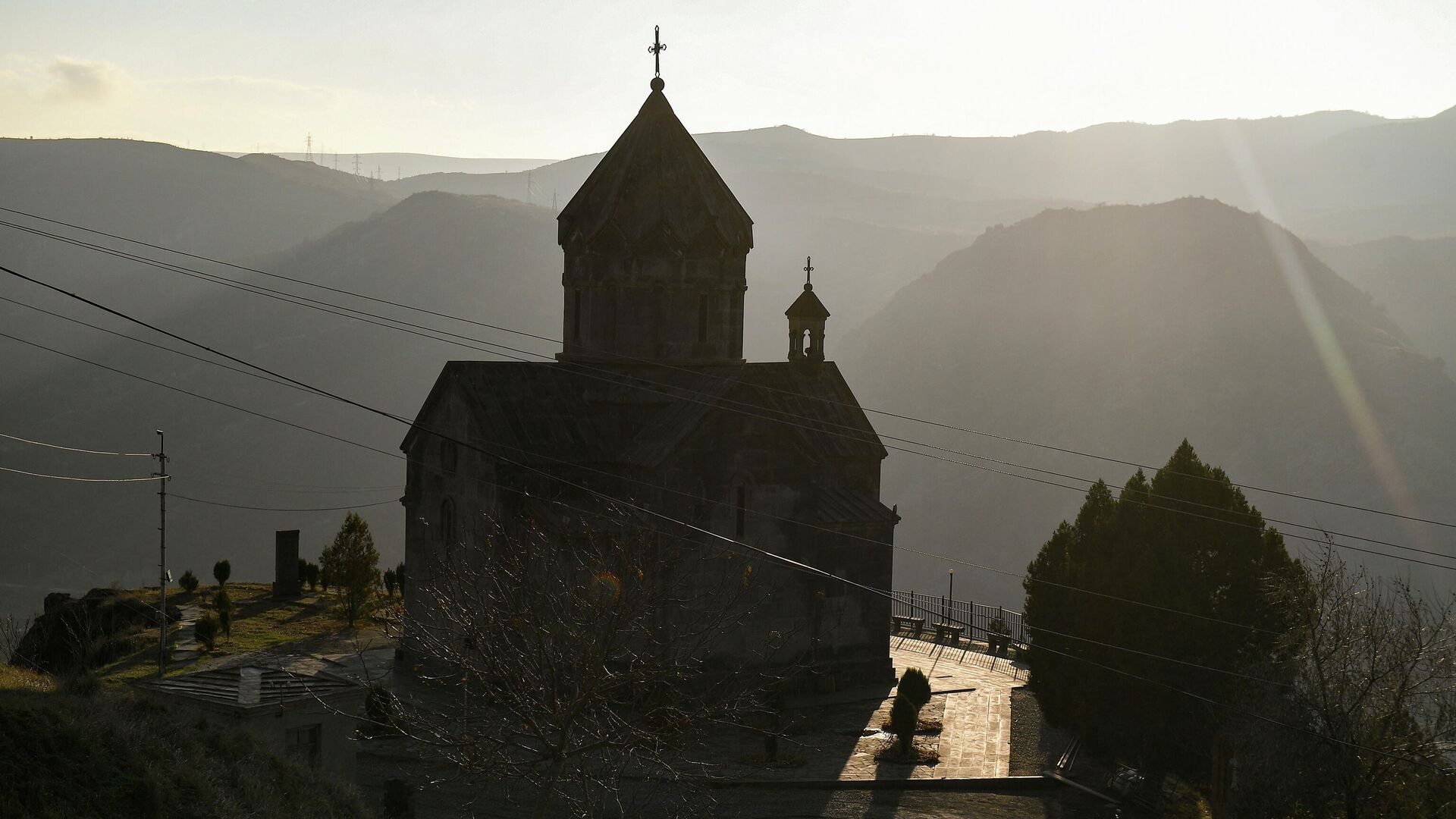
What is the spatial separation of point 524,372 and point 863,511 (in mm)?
7948

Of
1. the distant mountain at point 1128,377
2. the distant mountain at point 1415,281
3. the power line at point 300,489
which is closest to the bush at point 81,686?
the distant mountain at point 1128,377

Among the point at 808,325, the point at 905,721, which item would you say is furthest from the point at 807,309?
the point at 905,721

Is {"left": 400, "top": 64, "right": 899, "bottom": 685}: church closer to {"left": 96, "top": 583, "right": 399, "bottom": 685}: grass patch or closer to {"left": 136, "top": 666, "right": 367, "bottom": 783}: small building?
{"left": 96, "top": 583, "right": 399, "bottom": 685}: grass patch

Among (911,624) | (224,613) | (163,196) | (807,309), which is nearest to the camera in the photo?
(224,613)

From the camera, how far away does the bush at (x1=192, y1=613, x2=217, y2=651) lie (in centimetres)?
2477

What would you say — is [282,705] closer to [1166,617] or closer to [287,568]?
[1166,617]

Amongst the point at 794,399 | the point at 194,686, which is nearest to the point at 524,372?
the point at 794,399

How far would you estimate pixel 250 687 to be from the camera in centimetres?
1540

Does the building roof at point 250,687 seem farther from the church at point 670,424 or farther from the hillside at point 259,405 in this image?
the hillside at point 259,405

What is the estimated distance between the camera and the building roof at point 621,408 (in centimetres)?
2264

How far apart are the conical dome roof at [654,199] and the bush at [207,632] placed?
1161 centimetres

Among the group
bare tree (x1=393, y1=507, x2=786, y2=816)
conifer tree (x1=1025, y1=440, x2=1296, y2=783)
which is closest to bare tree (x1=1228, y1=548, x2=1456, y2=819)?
conifer tree (x1=1025, y1=440, x2=1296, y2=783)

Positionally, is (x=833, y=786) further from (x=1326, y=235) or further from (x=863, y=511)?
(x=1326, y=235)

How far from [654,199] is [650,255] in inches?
47.4
